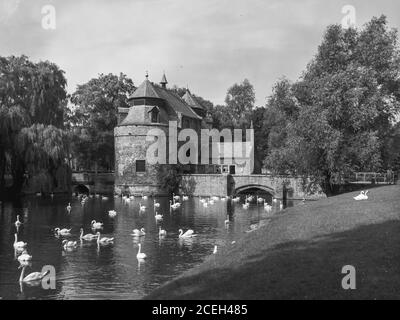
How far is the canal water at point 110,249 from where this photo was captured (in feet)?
52.6

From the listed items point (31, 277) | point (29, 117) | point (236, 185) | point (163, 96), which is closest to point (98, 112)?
point (163, 96)

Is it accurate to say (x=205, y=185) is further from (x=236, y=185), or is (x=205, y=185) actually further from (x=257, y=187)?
(x=257, y=187)

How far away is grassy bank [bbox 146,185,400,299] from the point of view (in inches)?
391

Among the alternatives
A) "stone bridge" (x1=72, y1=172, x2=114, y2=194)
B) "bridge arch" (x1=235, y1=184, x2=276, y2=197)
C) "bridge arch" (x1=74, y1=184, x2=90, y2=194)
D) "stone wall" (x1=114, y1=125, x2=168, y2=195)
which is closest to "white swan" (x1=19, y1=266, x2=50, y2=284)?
"bridge arch" (x1=235, y1=184, x2=276, y2=197)

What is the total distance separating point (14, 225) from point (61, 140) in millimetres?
21043

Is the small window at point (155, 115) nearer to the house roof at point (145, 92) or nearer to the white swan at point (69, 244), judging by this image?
the house roof at point (145, 92)

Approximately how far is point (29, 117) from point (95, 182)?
58.0ft

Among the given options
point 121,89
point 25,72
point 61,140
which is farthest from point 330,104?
point 121,89

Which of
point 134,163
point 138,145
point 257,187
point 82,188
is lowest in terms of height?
point 82,188

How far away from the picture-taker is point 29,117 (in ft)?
163

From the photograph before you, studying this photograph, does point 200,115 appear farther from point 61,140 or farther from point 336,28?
point 336,28

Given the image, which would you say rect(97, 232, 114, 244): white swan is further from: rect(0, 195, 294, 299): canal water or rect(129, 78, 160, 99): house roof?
rect(129, 78, 160, 99): house roof

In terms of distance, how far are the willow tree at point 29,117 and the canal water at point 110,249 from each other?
745 cm

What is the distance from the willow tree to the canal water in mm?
7452
